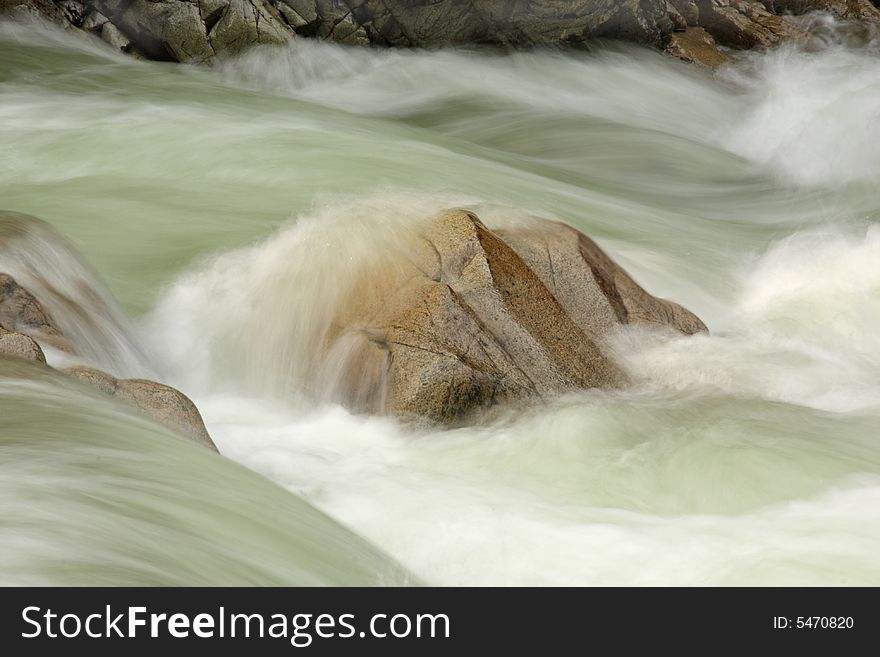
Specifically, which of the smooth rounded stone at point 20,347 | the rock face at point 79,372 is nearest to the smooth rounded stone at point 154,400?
the rock face at point 79,372

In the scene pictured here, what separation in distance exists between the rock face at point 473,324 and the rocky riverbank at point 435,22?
33.3 feet

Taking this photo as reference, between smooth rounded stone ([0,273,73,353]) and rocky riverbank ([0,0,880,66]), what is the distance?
10.6 meters

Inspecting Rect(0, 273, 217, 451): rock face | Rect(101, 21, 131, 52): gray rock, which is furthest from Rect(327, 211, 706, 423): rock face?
Rect(101, 21, 131, 52): gray rock

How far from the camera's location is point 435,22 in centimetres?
1800

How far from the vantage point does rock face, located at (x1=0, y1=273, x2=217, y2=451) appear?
5.27m

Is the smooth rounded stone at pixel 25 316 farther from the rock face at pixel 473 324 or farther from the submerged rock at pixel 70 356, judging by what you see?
the rock face at pixel 473 324

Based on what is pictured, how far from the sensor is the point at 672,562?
4.89m

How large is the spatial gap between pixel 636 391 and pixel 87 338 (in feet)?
9.45

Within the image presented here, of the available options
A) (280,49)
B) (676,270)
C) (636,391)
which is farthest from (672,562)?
(280,49)

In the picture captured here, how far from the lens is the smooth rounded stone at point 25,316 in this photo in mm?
5887

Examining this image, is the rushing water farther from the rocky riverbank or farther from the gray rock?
the rocky riverbank

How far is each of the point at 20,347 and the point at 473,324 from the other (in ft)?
7.65

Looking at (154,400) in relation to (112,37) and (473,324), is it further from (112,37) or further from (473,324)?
(112,37)
